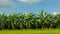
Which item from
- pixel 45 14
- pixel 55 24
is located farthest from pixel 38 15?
pixel 55 24

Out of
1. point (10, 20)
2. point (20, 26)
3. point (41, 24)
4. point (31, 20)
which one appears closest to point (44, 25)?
point (41, 24)

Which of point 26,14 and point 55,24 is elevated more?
point 26,14

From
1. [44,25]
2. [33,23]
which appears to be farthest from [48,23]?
[33,23]

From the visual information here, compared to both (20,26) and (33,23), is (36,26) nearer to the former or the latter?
(33,23)

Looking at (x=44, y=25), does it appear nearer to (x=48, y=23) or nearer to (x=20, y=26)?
(x=48, y=23)

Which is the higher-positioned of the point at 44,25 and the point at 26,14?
the point at 26,14

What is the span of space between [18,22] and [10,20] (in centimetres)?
310

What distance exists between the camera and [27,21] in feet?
180

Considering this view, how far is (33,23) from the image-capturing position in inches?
2142

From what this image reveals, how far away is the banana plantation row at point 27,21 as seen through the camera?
176 feet

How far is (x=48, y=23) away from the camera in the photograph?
54.8 metres

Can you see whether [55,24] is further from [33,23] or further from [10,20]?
[10,20]

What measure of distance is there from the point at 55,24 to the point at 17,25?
14.0m

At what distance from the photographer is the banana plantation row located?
53.7 m
